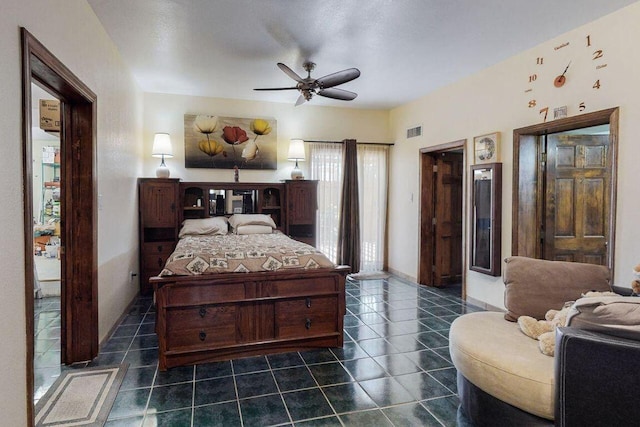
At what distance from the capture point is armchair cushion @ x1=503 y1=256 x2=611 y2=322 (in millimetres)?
2406

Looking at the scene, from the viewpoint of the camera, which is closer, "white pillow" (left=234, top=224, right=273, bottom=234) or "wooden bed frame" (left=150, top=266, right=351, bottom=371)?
"wooden bed frame" (left=150, top=266, right=351, bottom=371)

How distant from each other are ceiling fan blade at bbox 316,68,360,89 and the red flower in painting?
232 centimetres

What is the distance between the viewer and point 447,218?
5586mm

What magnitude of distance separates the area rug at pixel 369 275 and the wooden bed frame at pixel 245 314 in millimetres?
2793

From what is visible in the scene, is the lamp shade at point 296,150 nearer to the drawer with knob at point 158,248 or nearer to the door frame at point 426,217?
the door frame at point 426,217

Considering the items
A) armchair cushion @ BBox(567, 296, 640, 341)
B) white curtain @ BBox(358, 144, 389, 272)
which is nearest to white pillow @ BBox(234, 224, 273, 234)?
white curtain @ BBox(358, 144, 389, 272)

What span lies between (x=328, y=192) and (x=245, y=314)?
3.43 metres

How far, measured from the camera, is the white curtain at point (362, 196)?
6.13m

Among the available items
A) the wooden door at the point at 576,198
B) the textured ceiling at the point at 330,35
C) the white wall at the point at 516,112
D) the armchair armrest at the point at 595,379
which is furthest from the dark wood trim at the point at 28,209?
the wooden door at the point at 576,198

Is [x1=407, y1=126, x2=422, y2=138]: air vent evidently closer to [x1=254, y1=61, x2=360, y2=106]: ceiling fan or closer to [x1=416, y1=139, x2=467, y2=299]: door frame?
[x1=416, y1=139, x2=467, y2=299]: door frame

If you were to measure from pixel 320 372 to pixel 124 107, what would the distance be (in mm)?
3529

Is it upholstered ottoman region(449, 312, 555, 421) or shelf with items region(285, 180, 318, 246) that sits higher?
shelf with items region(285, 180, 318, 246)

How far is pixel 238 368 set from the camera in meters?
2.89

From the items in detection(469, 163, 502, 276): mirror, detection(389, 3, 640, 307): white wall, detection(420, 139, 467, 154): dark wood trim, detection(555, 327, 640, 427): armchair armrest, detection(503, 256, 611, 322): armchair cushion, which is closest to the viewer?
detection(555, 327, 640, 427): armchair armrest
